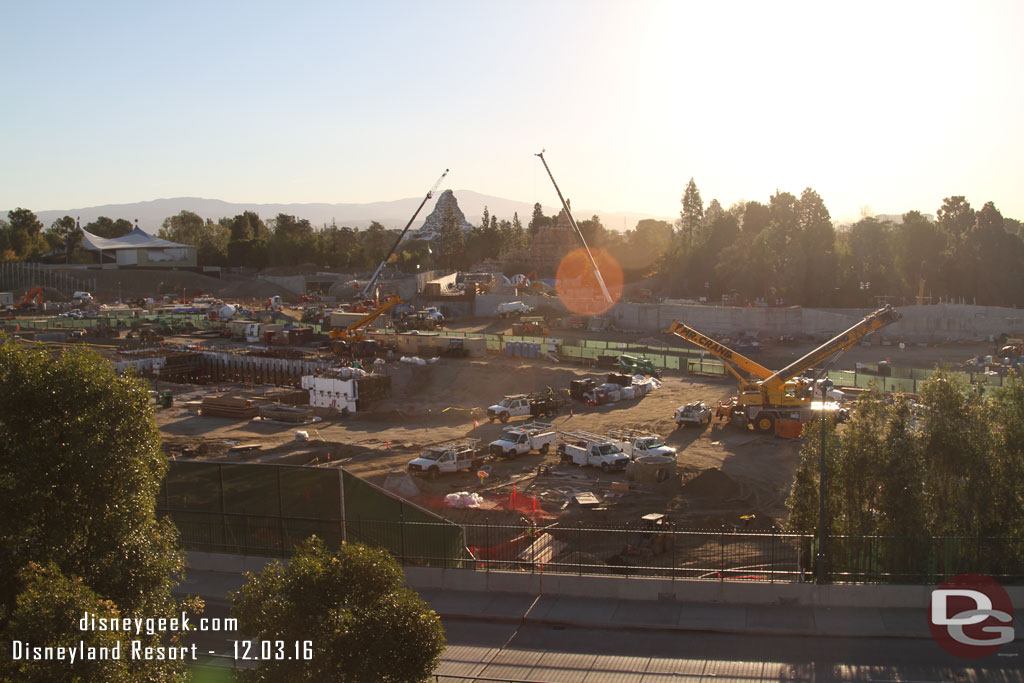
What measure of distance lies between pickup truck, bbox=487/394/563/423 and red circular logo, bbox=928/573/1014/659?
2290cm

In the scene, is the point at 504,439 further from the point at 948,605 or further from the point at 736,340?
the point at 736,340

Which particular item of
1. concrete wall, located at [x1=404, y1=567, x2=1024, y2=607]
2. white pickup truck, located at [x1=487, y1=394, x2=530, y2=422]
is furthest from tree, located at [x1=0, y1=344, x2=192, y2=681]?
white pickup truck, located at [x1=487, y1=394, x2=530, y2=422]

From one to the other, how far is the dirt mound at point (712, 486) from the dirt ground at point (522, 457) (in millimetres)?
40

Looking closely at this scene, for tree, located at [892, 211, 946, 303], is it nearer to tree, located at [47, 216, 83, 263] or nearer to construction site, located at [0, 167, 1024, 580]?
construction site, located at [0, 167, 1024, 580]

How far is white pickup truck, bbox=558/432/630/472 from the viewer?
26.9 metres

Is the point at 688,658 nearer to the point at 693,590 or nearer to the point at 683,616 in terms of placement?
the point at 683,616

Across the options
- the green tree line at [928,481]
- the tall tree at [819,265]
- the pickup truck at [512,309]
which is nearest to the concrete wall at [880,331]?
the tall tree at [819,265]

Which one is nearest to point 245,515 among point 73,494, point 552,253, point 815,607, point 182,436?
point 73,494

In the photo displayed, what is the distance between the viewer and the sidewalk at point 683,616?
44.0 ft

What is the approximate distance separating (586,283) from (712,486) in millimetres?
68041

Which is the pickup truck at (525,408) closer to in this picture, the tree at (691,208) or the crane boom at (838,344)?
the crane boom at (838,344)

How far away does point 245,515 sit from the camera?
1656 cm

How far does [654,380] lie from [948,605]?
95.8 ft

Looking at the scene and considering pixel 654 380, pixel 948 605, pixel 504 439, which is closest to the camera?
pixel 948 605
